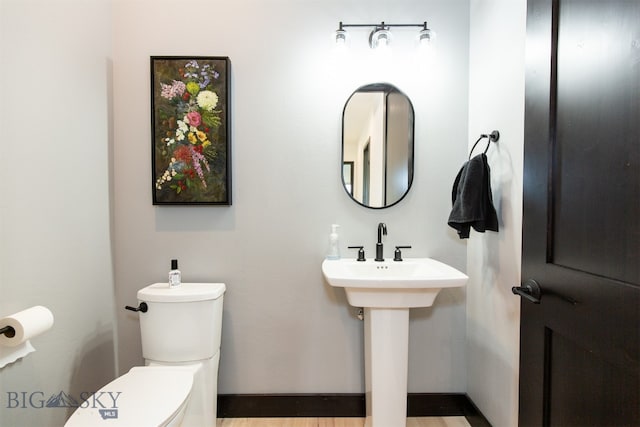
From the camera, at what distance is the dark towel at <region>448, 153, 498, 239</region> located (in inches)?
54.8

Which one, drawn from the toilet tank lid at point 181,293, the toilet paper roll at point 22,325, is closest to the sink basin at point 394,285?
the toilet tank lid at point 181,293

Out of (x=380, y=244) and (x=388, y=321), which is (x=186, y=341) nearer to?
(x=388, y=321)

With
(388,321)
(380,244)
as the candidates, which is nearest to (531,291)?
(388,321)

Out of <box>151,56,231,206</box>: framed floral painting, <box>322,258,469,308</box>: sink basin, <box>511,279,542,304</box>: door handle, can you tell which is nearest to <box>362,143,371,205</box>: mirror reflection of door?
<box>322,258,469,308</box>: sink basin

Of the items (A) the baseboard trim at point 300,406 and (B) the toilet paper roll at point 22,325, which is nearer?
(B) the toilet paper roll at point 22,325

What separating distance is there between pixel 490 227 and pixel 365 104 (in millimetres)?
885

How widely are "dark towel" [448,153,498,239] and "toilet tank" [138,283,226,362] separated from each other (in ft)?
4.06

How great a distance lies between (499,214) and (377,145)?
0.70m

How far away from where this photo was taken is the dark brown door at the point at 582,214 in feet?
2.27

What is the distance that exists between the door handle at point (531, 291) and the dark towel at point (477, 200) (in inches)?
16.6

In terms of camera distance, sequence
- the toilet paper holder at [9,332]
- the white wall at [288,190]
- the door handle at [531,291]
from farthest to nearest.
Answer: the white wall at [288,190] → the toilet paper holder at [9,332] → the door handle at [531,291]

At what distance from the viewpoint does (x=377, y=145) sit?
1.73m

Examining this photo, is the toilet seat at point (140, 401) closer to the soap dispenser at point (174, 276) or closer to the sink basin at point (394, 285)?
the soap dispenser at point (174, 276)

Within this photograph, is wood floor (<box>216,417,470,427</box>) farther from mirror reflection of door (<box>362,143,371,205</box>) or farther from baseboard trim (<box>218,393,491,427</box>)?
mirror reflection of door (<box>362,143,371,205</box>)
